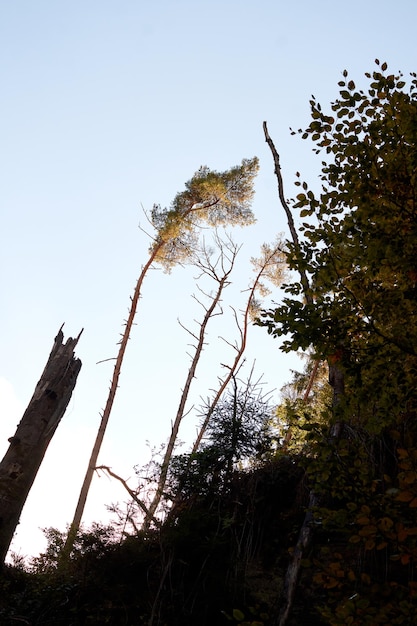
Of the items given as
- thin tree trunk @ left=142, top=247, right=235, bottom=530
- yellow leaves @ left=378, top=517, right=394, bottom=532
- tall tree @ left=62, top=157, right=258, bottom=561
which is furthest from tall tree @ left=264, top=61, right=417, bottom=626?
tall tree @ left=62, top=157, right=258, bottom=561

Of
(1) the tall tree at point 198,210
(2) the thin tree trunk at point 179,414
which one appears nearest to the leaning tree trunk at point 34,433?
(2) the thin tree trunk at point 179,414

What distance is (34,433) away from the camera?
7000mm

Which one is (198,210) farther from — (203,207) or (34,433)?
(34,433)

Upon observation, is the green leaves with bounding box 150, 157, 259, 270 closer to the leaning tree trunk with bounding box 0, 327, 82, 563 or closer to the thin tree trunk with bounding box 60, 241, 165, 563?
the thin tree trunk with bounding box 60, 241, 165, 563

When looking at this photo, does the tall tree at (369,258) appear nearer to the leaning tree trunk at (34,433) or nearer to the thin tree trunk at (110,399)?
the leaning tree trunk at (34,433)

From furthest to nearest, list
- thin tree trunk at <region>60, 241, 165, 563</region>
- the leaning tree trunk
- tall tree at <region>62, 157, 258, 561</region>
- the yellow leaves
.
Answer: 1. tall tree at <region>62, 157, 258, 561</region>
2. thin tree trunk at <region>60, 241, 165, 563</region>
3. the leaning tree trunk
4. the yellow leaves

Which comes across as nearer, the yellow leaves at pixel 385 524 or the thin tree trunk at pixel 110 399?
the yellow leaves at pixel 385 524

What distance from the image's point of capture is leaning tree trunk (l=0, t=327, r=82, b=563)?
6453 mm

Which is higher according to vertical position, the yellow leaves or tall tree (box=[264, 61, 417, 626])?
tall tree (box=[264, 61, 417, 626])

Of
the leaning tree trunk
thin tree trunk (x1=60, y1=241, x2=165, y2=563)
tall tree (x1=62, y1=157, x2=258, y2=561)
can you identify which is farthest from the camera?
tall tree (x1=62, y1=157, x2=258, y2=561)

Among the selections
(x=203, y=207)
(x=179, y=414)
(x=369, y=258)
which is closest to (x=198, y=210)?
(x=203, y=207)

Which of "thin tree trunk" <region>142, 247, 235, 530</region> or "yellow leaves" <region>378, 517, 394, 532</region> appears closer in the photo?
"yellow leaves" <region>378, 517, 394, 532</region>

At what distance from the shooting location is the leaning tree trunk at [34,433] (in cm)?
645

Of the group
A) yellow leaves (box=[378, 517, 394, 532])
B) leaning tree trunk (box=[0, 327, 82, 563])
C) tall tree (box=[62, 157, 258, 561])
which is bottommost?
yellow leaves (box=[378, 517, 394, 532])
